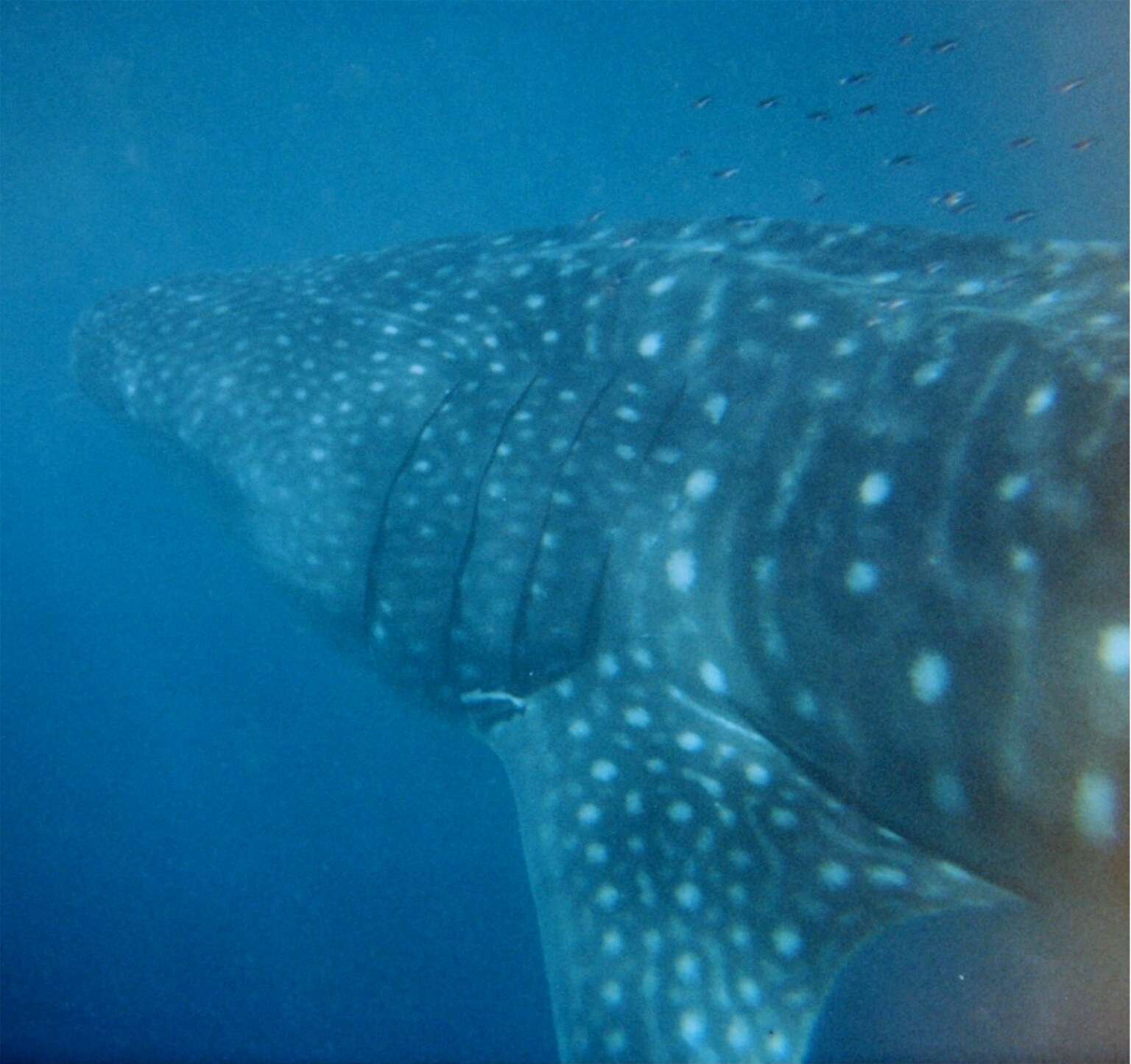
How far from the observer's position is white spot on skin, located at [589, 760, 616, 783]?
241 centimetres

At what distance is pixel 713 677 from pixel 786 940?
0.69 m

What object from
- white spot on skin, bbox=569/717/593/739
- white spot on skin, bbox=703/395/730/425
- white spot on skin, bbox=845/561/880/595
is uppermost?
white spot on skin, bbox=703/395/730/425

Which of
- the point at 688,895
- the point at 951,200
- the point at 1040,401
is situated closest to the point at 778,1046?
the point at 688,895

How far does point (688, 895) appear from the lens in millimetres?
2166

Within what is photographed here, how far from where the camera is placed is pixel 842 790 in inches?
83.6

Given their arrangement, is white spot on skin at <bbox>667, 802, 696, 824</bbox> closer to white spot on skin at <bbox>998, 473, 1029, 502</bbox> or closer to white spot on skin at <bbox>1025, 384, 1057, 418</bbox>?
white spot on skin at <bbox>998, 473, 1029, 502</bbox>

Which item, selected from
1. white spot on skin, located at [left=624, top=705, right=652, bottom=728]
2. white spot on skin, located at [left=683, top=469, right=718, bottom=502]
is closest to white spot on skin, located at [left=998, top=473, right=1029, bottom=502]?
white spot on skin, located at [left=683, top=469, right=718, bottom=502]

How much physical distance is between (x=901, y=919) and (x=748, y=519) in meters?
1.08

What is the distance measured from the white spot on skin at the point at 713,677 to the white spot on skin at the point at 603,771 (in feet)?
1.24

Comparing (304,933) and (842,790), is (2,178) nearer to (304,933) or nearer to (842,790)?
(304,933)

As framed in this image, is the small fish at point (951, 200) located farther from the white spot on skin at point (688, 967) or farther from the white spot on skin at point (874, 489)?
the white spot on skin at point (688, 967)

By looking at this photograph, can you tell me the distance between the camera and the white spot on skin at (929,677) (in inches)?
74.6

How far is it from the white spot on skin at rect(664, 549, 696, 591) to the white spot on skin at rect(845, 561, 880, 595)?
1.53 ft

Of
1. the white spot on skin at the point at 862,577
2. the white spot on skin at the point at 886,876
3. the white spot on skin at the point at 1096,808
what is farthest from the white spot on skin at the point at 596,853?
the white spot on skin at the point at 1096,808
